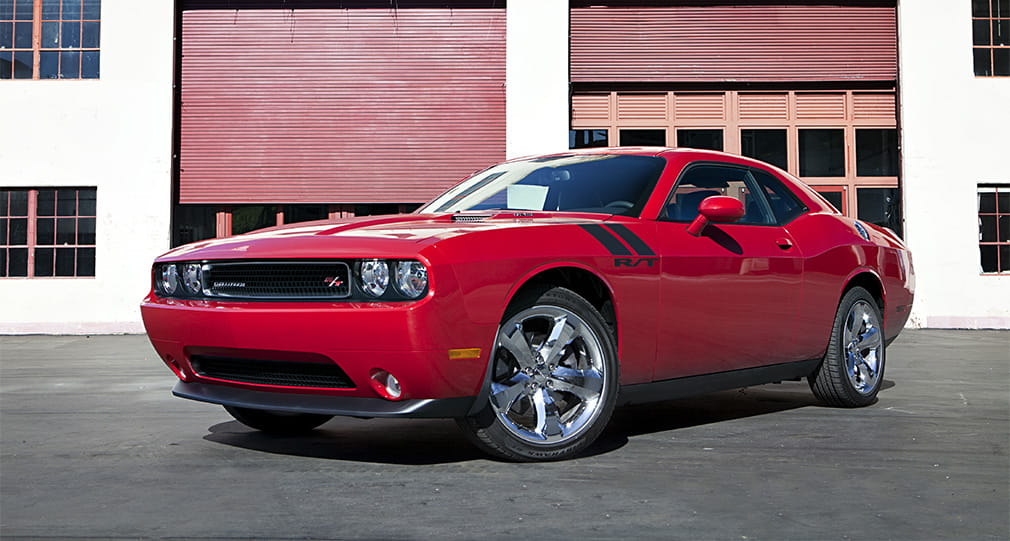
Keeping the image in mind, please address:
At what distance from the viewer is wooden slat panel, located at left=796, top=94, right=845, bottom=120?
1518 cm

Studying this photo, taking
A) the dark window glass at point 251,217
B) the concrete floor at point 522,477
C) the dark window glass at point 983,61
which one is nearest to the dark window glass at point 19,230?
the dark window glass at point 251,217

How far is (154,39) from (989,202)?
1275cm

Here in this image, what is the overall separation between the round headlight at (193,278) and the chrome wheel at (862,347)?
3.45 meters

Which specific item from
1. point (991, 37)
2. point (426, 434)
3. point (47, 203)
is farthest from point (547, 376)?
point (991, 37)

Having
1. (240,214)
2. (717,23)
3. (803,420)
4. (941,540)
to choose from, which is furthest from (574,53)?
(941,540)

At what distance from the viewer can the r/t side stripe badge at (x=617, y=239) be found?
13.6ft

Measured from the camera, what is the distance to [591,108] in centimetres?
1527

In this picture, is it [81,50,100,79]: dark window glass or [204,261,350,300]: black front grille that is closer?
[204,261,350,300]: black front grille

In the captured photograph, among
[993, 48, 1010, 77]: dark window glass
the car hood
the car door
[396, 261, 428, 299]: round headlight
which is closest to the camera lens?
[396, 261, 428, 299]: round headlight

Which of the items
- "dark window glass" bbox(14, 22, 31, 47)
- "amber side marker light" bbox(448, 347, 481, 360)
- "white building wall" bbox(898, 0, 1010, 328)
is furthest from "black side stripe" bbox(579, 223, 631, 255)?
"dark window glass" bbox(14, 22, 31, 47)

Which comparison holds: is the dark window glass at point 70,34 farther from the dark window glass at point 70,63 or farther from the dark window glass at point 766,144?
the dark window glass at point 766,144

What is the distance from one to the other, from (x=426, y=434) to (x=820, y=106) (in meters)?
12.1

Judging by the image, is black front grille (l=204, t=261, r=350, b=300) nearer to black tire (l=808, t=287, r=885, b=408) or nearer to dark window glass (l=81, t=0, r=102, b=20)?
black tire (l=808, t=287, r=885, b=408)

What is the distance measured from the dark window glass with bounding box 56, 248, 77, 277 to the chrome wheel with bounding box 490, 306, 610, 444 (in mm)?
12940
